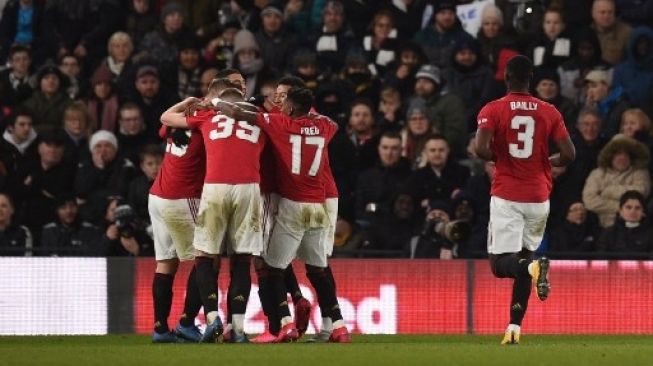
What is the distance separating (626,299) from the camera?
71.5 feet

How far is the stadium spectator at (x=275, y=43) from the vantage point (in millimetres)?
25875

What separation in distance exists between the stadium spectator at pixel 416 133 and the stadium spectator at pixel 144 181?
3.11 meters

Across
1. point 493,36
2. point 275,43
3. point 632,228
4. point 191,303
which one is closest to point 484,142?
point 191,303

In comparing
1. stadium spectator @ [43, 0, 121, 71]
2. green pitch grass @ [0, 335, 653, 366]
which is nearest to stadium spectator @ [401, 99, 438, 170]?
stadium spectator @ [43, 0, 121, 71]

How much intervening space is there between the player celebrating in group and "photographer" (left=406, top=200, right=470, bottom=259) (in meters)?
4.51

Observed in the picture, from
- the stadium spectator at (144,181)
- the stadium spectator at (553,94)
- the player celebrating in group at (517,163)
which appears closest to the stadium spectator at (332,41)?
the stadium spectator at (553,94)

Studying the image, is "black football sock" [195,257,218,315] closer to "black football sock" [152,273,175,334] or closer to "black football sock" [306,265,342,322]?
"black football sock" [152,273,175,334]

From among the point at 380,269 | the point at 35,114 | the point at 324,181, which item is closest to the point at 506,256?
the point at 324,181

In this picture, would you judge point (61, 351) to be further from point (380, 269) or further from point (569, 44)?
point (569, 44)

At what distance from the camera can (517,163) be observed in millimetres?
17047

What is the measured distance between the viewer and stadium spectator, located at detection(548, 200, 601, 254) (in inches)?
887

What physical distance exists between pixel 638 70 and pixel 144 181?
6458 millimetres

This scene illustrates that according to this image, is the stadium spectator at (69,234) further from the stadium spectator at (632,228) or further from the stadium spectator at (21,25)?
the stadium spectator at (632,228)

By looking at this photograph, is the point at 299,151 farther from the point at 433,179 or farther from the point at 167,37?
the point at 167,37
